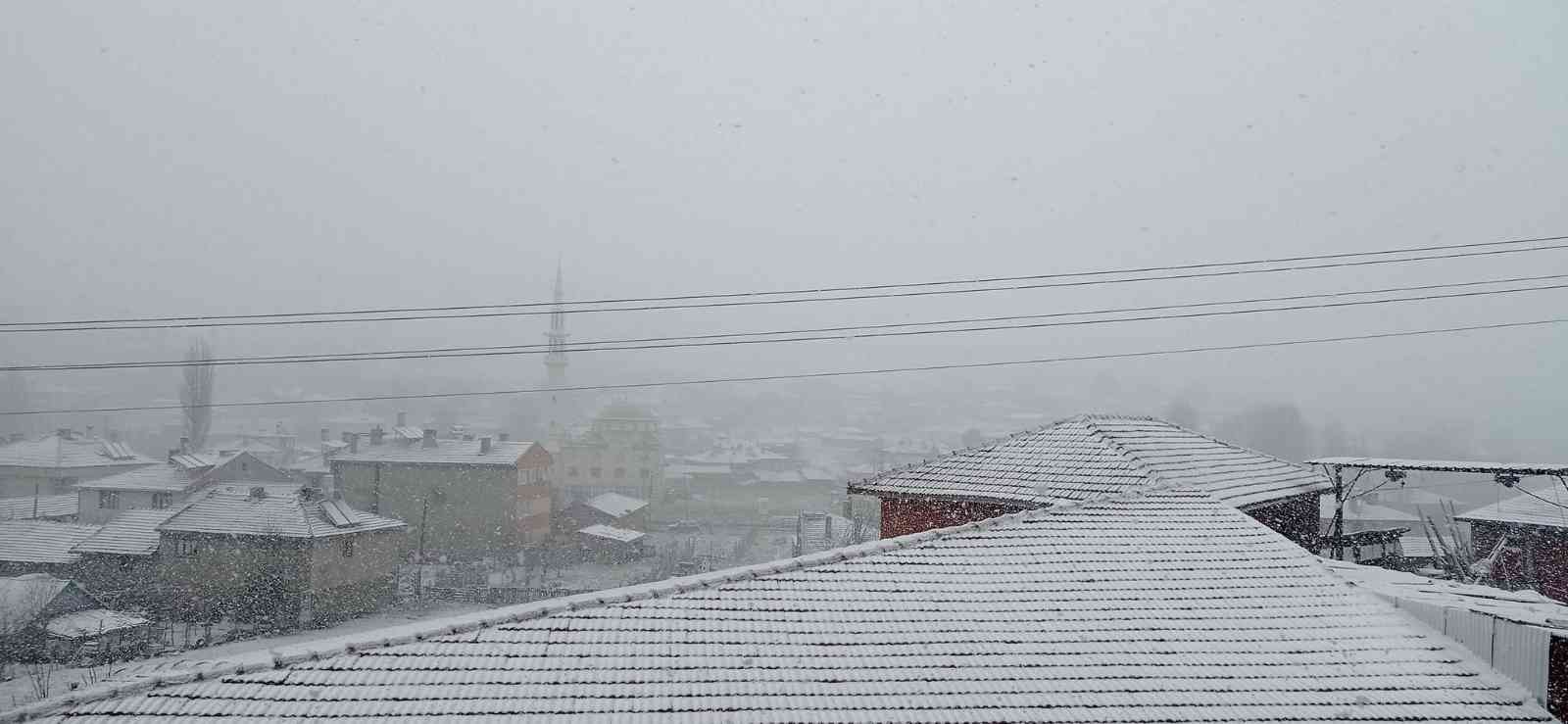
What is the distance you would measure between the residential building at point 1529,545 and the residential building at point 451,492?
1042 inches

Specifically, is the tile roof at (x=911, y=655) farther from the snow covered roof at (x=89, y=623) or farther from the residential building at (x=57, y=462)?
the residential building at (x=57, y=462)

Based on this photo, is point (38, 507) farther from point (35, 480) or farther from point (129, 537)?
point (129, 537)

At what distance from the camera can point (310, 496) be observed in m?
23.6

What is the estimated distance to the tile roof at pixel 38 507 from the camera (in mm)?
27984

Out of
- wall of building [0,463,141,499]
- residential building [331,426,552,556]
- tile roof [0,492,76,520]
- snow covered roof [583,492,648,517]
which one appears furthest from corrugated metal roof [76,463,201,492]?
snow covered roof [583,492,648,517]

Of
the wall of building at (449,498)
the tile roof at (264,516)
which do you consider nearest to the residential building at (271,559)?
the tile roof at (264,516)

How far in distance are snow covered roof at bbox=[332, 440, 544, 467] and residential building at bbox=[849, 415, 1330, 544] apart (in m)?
21.1

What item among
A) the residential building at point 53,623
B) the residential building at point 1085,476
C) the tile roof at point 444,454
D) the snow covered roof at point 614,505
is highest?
the residential building at point 1085,476

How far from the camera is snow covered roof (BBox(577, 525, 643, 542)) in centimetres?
3056

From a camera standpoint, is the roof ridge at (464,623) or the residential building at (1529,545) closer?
the roof ridge at (464,623)

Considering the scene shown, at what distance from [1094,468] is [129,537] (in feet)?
80.2

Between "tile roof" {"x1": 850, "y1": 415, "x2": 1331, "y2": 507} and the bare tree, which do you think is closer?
"tile roof" {"x1": 850, "y1": 415, "x2": 1331, "y2": 507}

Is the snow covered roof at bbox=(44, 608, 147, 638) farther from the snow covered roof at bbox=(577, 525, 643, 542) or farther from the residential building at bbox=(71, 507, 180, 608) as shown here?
the snow covered roof at bbox=(577, 525, 643, 542)

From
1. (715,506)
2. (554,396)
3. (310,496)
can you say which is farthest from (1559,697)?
(554,396)
